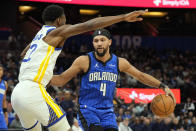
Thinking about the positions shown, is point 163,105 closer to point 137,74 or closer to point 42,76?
point 137,74

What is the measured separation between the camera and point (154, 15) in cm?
3138

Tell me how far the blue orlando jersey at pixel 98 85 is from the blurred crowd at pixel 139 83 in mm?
6991

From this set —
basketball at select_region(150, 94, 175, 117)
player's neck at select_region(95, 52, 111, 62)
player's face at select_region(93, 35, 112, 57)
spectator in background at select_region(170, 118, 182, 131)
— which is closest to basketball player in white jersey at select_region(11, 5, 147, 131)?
player's face at select_region(93, 35, 112, 57)

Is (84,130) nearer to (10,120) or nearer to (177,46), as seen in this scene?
(10,120)

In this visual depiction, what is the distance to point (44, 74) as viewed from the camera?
470 centimetres

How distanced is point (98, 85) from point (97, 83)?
0.03 metres

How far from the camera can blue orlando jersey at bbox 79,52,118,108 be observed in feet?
18.3

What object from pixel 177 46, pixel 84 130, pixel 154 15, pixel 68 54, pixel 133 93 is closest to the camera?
pixel 84 130

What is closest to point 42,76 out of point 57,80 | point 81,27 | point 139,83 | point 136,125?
point 81,27

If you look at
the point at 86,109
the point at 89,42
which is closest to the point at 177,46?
the point at 89,42

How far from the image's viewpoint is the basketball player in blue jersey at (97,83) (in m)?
5.50

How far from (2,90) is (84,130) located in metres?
3.86

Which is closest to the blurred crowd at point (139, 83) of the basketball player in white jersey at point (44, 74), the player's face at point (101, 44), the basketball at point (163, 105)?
the basketball at point (163, 105)

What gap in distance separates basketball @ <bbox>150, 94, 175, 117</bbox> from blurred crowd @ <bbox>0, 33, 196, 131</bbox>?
6737 mm
